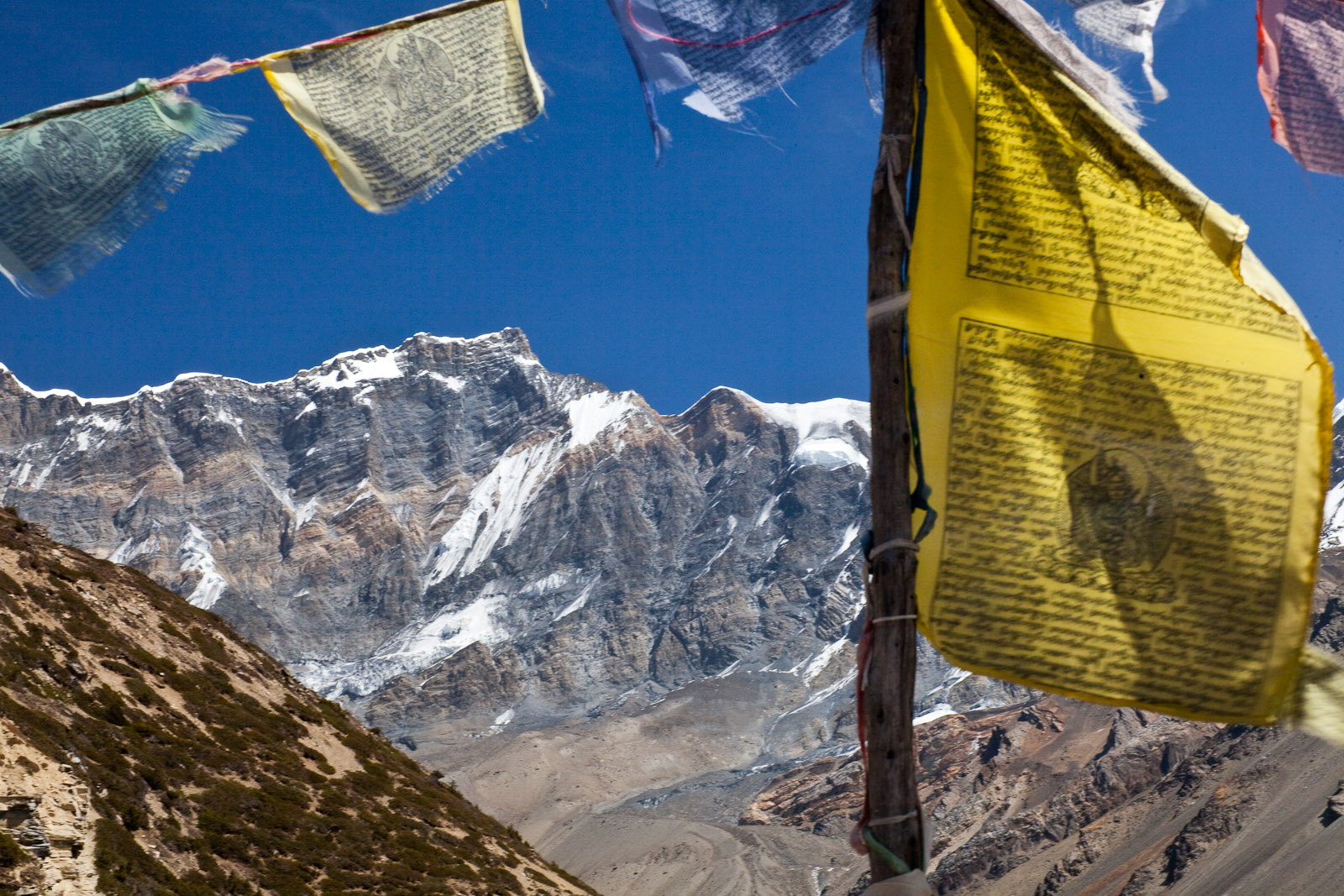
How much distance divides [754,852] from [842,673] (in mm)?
66558

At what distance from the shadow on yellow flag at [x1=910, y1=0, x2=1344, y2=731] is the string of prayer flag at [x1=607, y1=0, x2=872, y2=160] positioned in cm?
75

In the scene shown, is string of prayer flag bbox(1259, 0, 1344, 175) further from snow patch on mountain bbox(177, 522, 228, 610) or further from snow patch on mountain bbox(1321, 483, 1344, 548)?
snow patch on mountain bbox(177, 522, 228, 610)

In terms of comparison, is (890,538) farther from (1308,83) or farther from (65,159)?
(65,159)

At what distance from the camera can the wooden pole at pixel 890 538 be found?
345cm

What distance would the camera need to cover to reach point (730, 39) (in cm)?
411

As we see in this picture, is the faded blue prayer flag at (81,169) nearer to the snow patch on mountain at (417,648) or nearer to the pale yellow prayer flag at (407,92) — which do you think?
the pale yellow prayer flag at (407,92)

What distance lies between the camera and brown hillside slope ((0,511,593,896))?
45.2ft

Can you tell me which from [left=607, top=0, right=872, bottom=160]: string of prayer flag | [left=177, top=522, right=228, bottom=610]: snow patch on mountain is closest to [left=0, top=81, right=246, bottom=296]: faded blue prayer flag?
[left=607, top=0, right=872, bottom=160]: string of prayer flag

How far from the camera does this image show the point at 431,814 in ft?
81.7

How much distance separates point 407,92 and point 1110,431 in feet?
9.87

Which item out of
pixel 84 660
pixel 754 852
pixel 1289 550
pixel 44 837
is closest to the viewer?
pixel 1289 550

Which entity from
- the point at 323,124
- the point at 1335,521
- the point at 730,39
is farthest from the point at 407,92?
the point at 1335,521

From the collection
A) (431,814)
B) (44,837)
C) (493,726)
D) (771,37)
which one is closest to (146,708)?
(431,814)

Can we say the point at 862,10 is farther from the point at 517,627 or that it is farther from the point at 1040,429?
the point at 517,627
